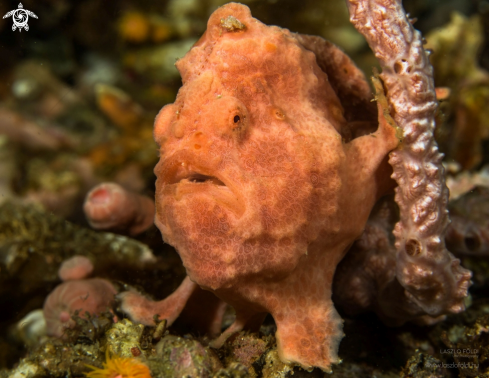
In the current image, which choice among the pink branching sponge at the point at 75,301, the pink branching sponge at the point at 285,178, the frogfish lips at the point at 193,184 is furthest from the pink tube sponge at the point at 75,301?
the frogfish lips at the point at 193,184

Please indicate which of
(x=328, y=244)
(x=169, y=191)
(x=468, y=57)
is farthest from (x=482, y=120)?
(x=169, y=191)

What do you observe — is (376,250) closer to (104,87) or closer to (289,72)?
(289,72)

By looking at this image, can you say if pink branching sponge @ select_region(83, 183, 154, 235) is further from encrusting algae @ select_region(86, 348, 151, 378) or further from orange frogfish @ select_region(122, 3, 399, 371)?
encrusting algae @ select_region(86, 348, 151, 378)

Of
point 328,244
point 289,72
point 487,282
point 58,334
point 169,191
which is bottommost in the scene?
point 58,334

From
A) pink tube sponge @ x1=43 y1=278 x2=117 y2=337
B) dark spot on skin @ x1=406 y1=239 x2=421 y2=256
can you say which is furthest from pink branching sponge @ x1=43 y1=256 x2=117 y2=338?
dark spot on skin @ x1=406 y1=239 x2=421 y2=256

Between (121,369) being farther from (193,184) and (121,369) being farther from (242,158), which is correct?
(242,158)

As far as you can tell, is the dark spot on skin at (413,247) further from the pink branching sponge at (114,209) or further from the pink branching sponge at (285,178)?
the pink branching sponge at (114,209)
